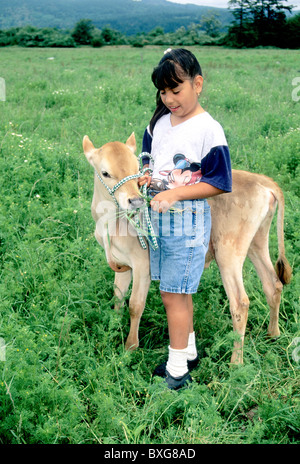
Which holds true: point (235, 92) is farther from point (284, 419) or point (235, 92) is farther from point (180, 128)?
point (284, 419)

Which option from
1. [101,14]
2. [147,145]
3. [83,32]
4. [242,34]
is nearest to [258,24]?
[242,34]

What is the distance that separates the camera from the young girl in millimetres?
2605

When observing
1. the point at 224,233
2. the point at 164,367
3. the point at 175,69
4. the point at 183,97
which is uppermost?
the point at 175,69

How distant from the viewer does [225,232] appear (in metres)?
3.19

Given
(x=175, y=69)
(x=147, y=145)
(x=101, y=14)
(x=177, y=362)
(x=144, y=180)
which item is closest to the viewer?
(x=175, y=69)

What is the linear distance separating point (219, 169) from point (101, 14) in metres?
152

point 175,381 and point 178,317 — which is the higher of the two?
point 178,317

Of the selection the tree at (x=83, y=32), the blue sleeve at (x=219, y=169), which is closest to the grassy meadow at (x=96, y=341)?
the blue sleeve at (x=219, y=169)

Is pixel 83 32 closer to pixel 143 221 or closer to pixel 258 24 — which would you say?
pixel 258 24

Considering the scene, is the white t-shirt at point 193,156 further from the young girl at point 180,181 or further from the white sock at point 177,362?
the white sock at point 177,362

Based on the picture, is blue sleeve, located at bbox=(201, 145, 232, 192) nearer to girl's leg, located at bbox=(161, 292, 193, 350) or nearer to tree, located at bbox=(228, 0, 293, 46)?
girl's leg, located at bbox=(161, 292, 193, 350)

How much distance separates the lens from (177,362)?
2.92 metres

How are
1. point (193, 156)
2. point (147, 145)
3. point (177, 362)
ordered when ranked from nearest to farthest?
point (193, 156) < point (177, 362) < point (147, 145)

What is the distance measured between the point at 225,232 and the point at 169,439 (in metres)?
1.44
